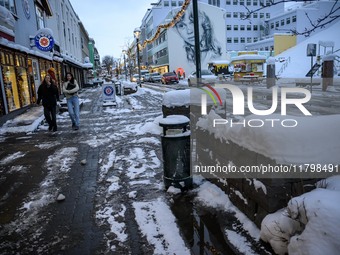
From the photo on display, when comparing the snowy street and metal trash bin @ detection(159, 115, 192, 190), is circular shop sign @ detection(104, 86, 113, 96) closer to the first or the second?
the snowy street

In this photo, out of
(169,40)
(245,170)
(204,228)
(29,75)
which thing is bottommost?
(204,228)

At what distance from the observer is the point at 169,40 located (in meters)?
62.0

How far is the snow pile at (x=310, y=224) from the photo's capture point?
2.35 metres

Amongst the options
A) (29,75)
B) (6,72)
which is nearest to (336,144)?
(6,72)

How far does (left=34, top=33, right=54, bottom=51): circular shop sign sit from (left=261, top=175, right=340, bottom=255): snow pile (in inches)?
660

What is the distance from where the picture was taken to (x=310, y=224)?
2498 mm

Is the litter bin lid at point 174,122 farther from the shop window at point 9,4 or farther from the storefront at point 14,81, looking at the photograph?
the shop window at point 9,4

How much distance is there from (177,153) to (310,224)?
2.55 m

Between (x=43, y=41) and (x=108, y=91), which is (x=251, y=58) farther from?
(x=43, y=41)

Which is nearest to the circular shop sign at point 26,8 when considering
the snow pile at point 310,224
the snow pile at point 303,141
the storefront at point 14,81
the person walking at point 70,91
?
the storefront at point 14,81

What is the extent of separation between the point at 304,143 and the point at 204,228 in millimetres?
1637

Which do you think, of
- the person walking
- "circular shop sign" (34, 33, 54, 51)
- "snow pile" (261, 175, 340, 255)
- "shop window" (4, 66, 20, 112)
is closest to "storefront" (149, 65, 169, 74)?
"circular shop sign" (34, 33, 54, 51)

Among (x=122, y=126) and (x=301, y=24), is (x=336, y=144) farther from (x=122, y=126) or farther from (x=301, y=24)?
(x=301, y=24)

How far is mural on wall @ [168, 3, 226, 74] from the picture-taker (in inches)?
2395
